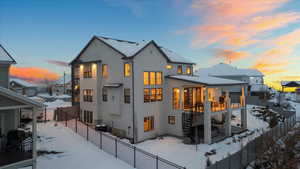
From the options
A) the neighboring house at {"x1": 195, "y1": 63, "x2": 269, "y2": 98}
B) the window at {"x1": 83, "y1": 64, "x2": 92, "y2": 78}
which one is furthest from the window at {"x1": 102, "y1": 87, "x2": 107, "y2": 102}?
the neighboring house at {"x1": 195, "y1": 63, "x2": 269, "y2": 98}

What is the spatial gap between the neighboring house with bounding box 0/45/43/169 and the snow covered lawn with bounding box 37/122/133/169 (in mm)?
2360

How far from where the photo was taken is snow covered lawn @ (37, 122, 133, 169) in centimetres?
1111

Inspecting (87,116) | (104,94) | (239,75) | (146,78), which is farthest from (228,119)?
(239,75)

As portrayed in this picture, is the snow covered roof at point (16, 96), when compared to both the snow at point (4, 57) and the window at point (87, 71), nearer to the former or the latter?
the snow at point (4, 57)

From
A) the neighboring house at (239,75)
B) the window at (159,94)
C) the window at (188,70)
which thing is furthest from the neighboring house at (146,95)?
the neighboring house at (239,75)

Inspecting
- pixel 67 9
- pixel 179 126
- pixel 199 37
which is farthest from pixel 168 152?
pixel 67 9

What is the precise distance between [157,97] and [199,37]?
16686 millimetres

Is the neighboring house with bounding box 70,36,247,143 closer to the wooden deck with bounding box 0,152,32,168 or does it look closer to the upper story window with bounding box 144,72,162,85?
the upper story window with bounding box 144,72,162,85

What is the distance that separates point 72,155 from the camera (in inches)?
492

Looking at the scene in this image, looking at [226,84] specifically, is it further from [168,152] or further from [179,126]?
[168,152]

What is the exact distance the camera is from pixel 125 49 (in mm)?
19703

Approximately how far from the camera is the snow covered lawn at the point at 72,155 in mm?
11109

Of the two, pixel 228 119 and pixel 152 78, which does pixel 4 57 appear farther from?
pixel 228 119

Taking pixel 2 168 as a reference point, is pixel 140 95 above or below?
above
